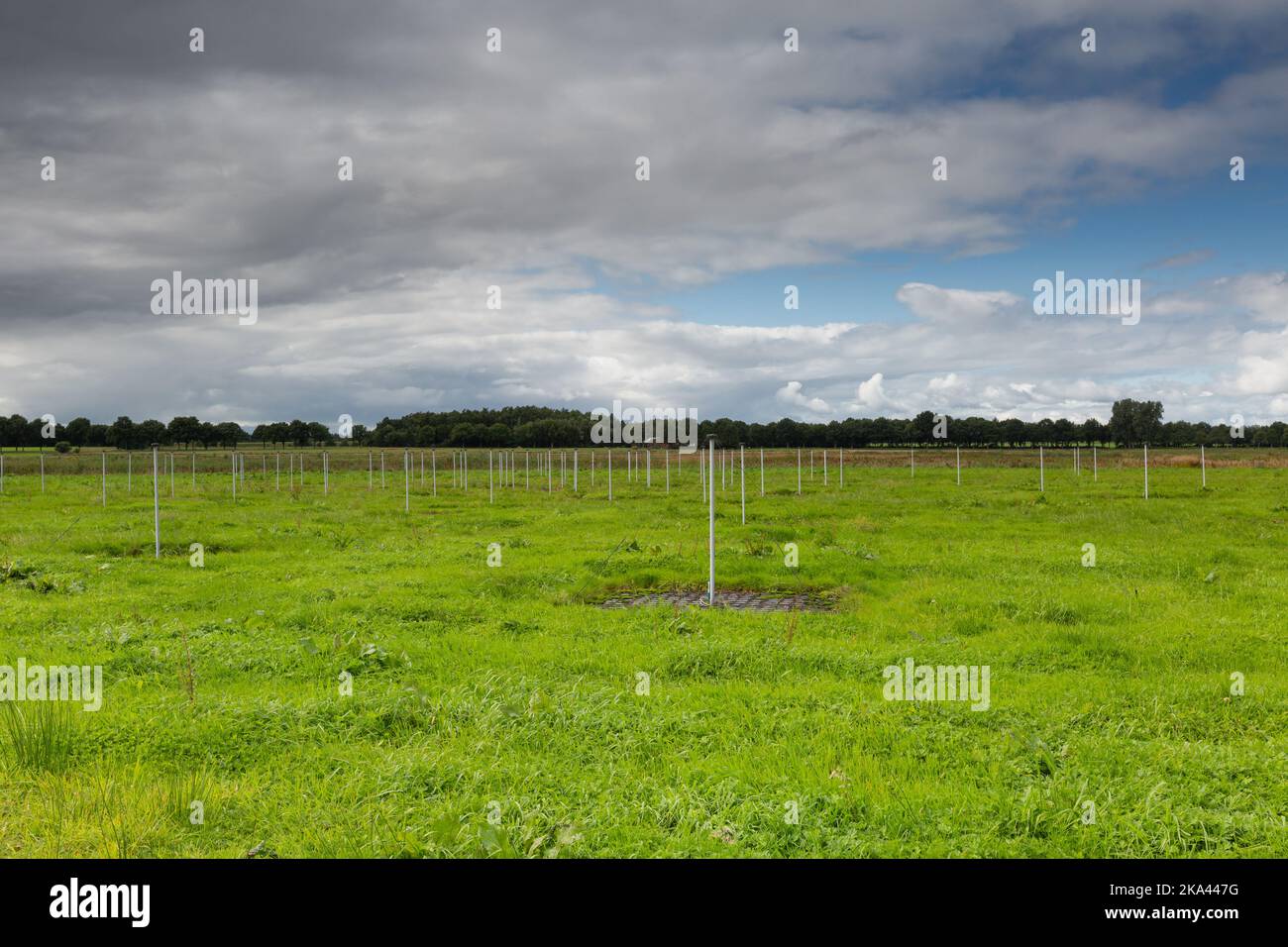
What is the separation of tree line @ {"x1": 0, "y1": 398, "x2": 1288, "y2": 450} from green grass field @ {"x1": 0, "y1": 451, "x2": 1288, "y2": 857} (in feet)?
237

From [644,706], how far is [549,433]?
82.5 m

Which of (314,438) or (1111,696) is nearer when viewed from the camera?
(1111,696)

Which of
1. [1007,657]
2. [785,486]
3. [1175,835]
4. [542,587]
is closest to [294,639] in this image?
[542,587]

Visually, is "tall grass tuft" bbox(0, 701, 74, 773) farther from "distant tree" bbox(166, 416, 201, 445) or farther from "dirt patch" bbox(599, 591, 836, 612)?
"distant tree" bbox(166, 416, 201, 445)

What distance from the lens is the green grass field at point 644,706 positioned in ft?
18.6

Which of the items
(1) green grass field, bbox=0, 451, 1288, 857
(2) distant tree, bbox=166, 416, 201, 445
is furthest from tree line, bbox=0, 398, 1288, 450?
(1) green grass field, bbox=0, 451, 1288, 857

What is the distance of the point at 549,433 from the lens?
89688 mm

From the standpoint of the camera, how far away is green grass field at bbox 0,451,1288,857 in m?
5.66

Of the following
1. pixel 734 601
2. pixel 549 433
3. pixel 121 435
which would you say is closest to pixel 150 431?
pixel 121 435

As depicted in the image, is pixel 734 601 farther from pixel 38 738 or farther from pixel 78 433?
pixel 78 433

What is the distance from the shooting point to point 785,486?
143 ft

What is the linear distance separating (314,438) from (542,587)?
119615 millimetres
